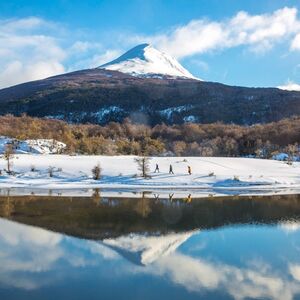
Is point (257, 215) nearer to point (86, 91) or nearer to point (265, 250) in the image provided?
point (265, 250)

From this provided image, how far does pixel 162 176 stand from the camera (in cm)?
4462

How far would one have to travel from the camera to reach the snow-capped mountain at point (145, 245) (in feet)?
49.4

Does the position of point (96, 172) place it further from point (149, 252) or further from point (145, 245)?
point (149, 252)

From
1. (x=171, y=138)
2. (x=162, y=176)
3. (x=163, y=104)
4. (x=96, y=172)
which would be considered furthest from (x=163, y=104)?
(x=96, y=172)

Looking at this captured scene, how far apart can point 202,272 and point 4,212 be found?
49.4 feet

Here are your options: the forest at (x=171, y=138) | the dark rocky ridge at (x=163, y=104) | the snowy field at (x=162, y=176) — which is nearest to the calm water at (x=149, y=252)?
the snowy field at (x=162, y=176)

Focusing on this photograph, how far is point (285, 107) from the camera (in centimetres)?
16775

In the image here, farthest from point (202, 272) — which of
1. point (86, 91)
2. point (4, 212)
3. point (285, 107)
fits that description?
point (86, 91)

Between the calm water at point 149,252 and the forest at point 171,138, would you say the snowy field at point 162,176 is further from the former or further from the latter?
the forest at point 171,138

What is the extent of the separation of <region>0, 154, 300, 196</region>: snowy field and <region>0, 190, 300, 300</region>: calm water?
12.9 metres

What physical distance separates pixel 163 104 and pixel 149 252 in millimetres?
170883

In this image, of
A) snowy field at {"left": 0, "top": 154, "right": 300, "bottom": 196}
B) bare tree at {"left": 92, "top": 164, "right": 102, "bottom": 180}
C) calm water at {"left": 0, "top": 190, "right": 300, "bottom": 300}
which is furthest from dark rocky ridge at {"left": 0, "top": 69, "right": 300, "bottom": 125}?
calm water at {"left": 0, "top": 190, "right": 300, "bottom": 300}

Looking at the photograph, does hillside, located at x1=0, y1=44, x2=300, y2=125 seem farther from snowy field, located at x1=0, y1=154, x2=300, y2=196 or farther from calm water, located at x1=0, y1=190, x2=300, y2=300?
calm water, located at x1=0, y1=190, x2=300, y2=300

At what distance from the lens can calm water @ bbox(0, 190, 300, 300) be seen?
11.8 metres
